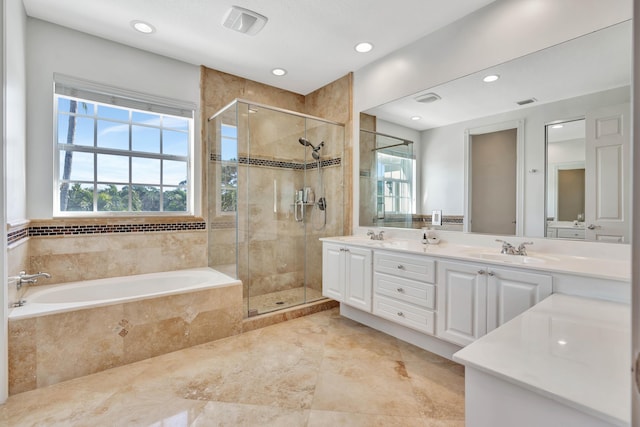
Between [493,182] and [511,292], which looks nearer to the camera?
[511,292]

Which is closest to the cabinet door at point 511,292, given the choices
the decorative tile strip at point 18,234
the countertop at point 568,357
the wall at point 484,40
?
the countertop at point 568,357

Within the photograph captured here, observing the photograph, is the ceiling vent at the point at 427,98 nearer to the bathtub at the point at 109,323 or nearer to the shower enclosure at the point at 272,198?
the shower enclosure at the point at 272,198

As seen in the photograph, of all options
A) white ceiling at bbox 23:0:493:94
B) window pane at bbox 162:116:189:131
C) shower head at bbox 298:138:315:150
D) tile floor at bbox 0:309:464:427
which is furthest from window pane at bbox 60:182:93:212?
shower head at bbox 298:138:315:150

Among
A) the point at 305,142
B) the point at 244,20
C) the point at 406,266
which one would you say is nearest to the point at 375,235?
the point at 406,266

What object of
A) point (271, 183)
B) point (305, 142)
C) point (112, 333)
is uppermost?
point (305, 142)

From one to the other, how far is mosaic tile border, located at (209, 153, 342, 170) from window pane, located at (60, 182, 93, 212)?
1159 mm

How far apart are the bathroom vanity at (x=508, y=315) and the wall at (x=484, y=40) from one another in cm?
75

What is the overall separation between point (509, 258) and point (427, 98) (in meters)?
1.54

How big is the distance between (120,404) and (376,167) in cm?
281

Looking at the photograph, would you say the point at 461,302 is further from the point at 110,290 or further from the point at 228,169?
the point at 110,290

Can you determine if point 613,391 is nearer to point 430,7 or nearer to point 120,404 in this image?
point 120,404

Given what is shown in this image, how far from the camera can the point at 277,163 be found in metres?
3.49

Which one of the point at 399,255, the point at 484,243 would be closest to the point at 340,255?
the point at 399,255

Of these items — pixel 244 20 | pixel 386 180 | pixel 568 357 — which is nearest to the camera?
pixel 568 357
